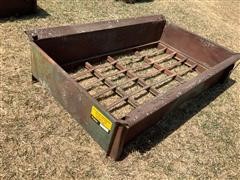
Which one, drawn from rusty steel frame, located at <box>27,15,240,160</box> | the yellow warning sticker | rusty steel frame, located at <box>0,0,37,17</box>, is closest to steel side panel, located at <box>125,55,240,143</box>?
rusty steel frame, located at <box>27,15,240,160</box>

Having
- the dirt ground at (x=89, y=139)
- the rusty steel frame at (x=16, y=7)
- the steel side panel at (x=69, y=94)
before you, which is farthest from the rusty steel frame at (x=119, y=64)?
the rusty steel frame at (x=16, y=7)

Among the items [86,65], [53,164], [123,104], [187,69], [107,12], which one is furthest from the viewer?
[107,12]

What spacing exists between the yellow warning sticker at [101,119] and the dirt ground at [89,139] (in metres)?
0.42

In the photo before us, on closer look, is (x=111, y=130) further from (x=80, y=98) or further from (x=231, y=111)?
(x=231, y=111)

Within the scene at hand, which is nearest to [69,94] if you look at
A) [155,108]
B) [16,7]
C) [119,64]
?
[155,108]

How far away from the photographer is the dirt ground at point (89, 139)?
2.92 metres

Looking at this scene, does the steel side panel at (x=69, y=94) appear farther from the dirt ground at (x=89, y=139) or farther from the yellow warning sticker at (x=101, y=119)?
the dirt ground at (x=89, y=139)

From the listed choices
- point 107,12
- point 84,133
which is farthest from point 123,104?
point 107,12

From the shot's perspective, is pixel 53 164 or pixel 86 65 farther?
pixel 86 65

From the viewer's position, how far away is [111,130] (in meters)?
2.74

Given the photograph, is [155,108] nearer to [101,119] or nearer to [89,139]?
[101,119]

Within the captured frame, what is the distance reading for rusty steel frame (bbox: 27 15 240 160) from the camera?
2.93 m

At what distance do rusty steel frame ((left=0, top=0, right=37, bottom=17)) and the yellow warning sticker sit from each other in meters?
2.81

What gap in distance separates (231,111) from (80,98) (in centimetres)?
230
